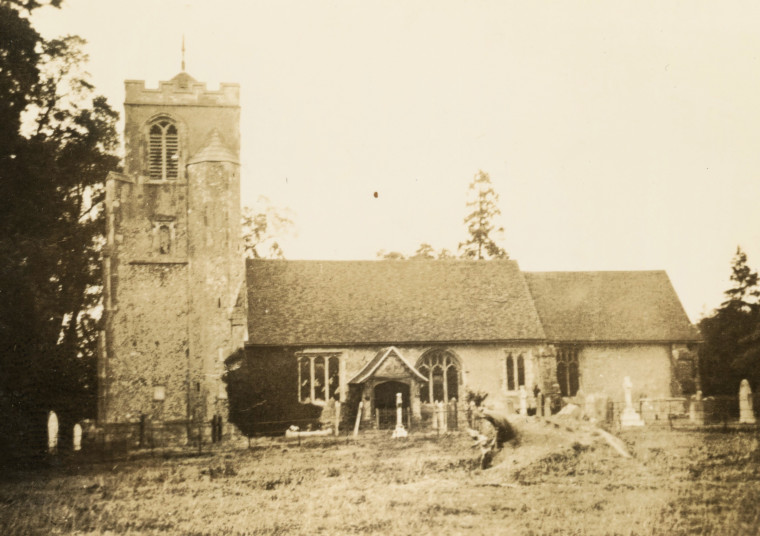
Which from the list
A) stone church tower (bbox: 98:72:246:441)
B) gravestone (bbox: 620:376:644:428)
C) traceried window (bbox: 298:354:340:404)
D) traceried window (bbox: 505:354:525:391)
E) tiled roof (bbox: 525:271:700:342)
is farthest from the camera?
traceried window (bbox: 505:354:525:391)

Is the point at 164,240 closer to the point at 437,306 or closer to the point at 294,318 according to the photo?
the point at 294,318

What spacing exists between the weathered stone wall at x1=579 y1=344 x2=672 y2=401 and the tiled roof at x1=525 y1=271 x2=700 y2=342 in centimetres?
28

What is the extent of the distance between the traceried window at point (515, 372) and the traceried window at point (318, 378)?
18.4 ft

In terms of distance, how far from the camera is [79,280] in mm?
18688

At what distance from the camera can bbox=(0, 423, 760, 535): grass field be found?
1023 cm

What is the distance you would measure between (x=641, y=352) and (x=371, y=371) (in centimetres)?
681

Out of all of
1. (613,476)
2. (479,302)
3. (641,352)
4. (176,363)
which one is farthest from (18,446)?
(641,352)

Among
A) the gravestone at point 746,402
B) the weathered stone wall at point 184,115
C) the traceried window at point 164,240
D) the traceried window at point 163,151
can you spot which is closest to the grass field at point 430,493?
the gravestone at point 746,402

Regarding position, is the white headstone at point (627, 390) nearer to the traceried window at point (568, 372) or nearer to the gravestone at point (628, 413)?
the gravestone at point (628, 413)

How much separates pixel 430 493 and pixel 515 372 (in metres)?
11.7

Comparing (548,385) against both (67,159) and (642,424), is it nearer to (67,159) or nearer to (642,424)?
(642,424)

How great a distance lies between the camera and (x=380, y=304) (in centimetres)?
1897

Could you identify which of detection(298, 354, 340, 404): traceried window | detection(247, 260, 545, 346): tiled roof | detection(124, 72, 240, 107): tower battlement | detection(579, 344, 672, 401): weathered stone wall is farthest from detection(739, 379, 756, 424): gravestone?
detection(124, 72, 240, 107): tower battlement

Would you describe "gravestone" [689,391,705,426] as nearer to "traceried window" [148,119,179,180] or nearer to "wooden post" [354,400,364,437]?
"wooden post" [354,400,364,437]
